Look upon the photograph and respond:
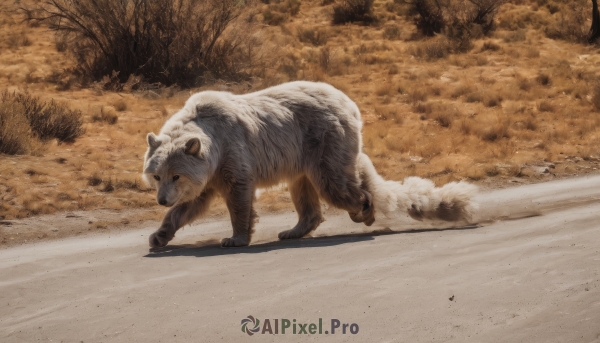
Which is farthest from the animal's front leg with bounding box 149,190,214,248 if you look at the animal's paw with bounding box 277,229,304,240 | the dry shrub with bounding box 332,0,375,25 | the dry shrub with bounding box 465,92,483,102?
the dry shrub with bounding box 332,0,375,25

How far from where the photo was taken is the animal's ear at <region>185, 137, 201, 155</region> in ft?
28.1

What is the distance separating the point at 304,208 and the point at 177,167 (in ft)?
6.73

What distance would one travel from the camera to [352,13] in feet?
114

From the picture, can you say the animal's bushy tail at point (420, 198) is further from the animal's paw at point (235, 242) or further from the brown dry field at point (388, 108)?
the brown dry field at point (388, 108)

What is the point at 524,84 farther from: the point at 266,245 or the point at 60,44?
the point at 266,245

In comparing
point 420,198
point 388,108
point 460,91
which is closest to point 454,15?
point 460,91

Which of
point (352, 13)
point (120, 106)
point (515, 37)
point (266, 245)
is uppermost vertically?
point (266, 245)

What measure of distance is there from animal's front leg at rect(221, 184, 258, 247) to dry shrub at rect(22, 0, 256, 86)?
44.4 feet

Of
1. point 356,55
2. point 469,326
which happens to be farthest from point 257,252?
point 356,55

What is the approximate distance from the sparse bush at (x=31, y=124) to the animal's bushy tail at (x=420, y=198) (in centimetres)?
733

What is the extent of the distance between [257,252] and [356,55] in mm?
19974

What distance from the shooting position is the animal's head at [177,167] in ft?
28.1

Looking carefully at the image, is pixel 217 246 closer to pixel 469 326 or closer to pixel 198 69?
pixel 469 326

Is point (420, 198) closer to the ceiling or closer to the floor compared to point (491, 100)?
closer to the ceiling
